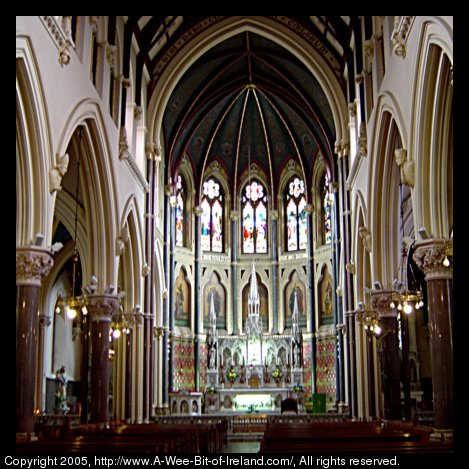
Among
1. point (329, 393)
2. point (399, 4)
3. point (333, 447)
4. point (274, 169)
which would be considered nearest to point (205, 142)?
point (274, 169)

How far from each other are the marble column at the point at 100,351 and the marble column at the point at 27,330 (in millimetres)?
6342

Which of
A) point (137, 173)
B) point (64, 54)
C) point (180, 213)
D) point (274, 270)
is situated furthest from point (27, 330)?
point (274, 270)

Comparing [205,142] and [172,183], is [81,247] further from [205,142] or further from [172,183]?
[205,142]

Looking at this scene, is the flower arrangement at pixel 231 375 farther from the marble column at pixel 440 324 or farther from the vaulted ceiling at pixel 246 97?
the marble column at pixel 440 324

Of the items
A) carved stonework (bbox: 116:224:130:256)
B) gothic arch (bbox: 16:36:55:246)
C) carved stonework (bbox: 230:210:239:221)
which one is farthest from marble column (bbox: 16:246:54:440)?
carved stonework (bbox: 230:210:239:221)

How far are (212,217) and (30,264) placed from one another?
25823 millimetres

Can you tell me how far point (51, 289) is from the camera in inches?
1216

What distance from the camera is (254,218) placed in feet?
131

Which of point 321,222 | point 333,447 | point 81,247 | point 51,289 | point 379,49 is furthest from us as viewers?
point 321,222

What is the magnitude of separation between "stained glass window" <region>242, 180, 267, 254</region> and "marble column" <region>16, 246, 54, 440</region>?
26.0 metres

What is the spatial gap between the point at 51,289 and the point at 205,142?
12.2 meters

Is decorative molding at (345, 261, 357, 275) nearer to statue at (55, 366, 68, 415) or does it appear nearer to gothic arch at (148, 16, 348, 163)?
gothic arch at (148, 16, 348, 163)

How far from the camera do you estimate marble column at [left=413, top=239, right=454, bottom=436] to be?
1343cm

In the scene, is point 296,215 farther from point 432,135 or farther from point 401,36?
point 432,135
